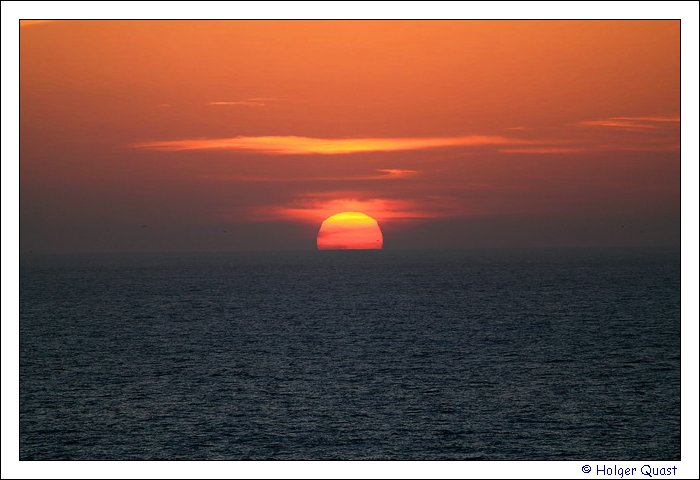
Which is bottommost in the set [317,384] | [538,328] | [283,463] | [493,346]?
[283,463]

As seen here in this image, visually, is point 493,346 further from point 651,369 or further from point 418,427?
point 418,427

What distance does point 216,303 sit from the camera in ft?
623

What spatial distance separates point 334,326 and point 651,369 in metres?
57.7

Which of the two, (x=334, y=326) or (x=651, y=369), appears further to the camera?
(x=334, y=326)

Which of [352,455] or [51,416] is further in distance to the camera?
[51,416]

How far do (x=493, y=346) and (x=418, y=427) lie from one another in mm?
47636

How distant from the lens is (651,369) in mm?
91438

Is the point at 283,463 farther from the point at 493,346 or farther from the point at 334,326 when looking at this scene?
the point at 334,326

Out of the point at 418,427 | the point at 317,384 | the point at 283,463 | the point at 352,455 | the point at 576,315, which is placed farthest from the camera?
the point at 576,315

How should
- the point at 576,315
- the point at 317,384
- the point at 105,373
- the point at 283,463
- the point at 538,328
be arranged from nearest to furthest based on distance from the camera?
the point at 283,463 < the point at 317,384 < the point at 105,373 < the point at 538,328 < the point at 576,315

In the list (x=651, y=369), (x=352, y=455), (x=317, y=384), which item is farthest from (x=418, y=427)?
(x=651, y=369)

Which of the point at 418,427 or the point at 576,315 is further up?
the point at 576,315

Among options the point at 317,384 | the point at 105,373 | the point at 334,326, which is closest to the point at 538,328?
the point at 334,326

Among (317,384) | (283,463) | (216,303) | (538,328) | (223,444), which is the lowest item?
(283,463)
